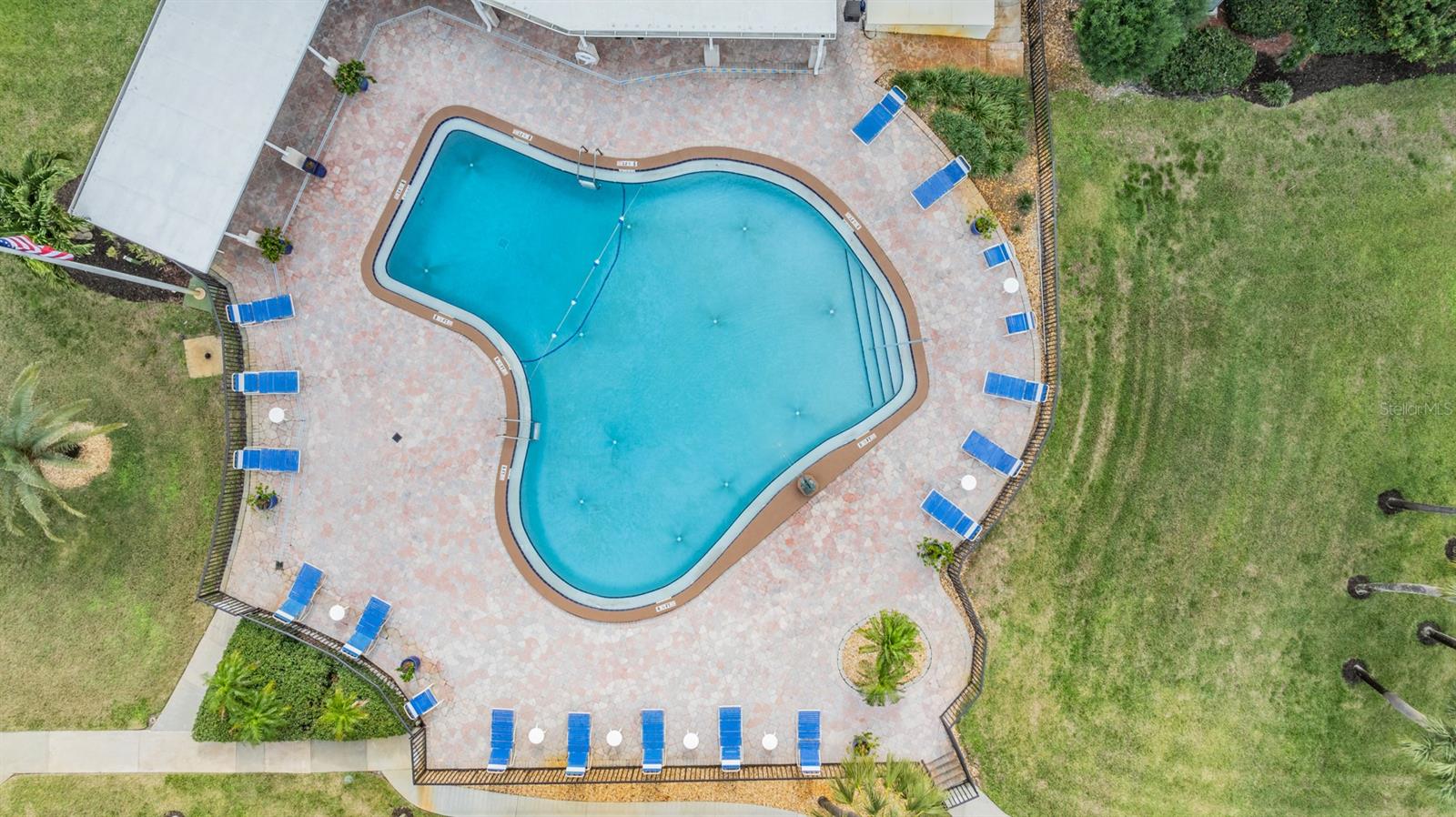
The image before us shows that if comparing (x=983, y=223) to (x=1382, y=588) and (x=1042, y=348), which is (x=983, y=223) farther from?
(x=1382, y=588)

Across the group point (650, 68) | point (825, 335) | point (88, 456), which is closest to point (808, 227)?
point (825, 335)

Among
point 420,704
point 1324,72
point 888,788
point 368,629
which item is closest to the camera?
point 888,788

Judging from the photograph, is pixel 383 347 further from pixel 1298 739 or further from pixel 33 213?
pixel 1298 739

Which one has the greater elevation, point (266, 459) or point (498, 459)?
point (498, 459)

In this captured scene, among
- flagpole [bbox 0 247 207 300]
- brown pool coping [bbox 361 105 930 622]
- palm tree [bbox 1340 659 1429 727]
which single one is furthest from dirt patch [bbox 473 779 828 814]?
flagpole [bbox 0 247 207 300]

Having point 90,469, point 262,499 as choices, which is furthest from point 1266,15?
point 90,469

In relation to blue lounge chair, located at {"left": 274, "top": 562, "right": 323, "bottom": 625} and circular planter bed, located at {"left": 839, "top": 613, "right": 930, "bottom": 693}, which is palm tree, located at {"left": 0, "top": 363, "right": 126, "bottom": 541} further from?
circular planter bed, located at {"left": 839, "top": 613, "right": 930, "bottom": 693}

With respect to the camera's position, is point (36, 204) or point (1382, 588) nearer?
point (36, 204)

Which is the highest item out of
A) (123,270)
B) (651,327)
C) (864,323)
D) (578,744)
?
(864,323)
